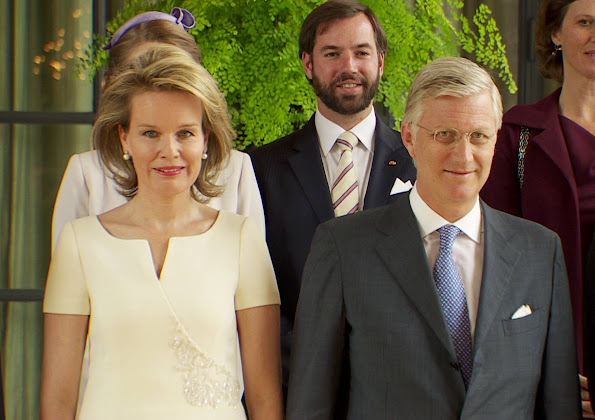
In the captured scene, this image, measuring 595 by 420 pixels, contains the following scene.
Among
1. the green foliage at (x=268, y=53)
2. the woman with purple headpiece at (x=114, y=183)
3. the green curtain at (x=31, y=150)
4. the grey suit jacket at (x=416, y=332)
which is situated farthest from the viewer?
the green curtain at (x=31, y=150)

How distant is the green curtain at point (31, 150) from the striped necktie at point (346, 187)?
5.21 feet

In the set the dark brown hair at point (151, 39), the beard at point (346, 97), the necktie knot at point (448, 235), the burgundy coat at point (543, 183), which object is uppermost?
the dark brown hair at point (151, 39)

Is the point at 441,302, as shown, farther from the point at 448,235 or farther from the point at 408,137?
the point at 408,137

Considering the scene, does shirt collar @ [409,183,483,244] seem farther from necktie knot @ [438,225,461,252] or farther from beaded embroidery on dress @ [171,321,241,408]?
beaded embroidery on dress @ [171,321,241,408]

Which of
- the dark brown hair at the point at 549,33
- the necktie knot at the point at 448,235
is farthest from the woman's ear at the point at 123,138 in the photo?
the dark brown hair at the point at 549,33

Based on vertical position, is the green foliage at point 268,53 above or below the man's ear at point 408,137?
above

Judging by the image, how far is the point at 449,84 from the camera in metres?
1.76

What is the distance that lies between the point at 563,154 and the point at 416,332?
850mm

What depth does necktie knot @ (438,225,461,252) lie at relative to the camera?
5.84 ft

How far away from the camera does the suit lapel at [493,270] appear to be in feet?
5.61

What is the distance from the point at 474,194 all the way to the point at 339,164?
2.34 feet

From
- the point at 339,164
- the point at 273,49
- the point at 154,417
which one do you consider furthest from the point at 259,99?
the point at 154,417

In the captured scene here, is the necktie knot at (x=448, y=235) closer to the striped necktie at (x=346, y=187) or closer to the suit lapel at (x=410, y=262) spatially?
the suit lapel at (x=410, y=262)

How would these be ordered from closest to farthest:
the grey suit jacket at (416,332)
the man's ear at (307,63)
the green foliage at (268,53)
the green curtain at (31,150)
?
the grey suit jacket at (416,332) < the man's ear at (307,63) < the green foliage at (268,53) < the green curtain at (31,150)
